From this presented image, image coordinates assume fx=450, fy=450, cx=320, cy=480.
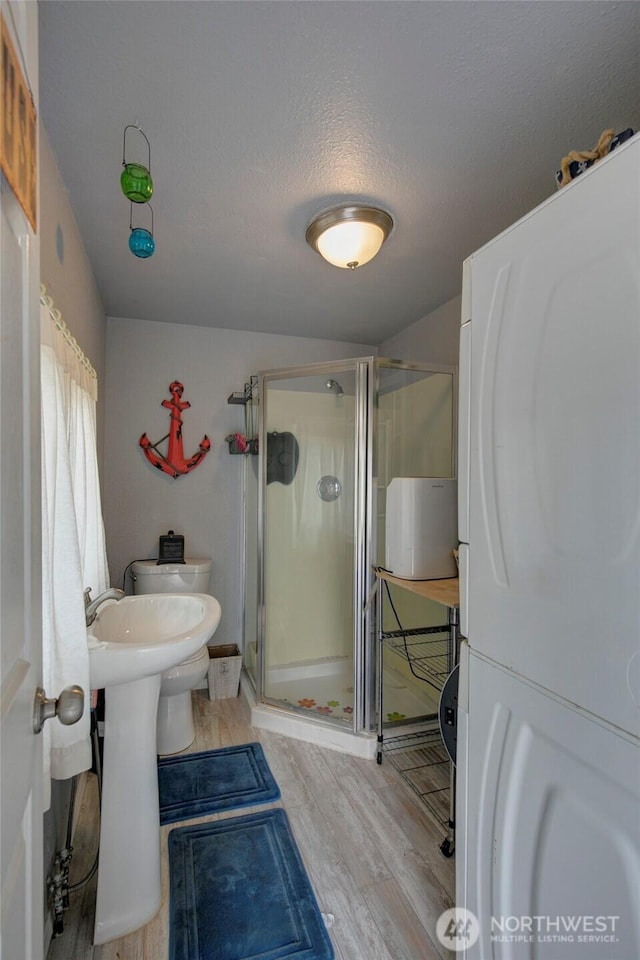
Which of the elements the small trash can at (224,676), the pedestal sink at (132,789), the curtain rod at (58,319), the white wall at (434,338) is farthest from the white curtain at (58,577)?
the white wall at (434,338)

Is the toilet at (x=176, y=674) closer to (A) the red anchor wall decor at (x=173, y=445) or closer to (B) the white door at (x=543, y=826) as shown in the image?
(A) the red anchor wall decor at (x=173, y=445)

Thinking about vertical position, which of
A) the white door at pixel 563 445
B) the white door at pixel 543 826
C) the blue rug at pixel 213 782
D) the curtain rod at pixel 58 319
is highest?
the curtain rod at pixel 58 319

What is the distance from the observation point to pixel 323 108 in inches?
47.9

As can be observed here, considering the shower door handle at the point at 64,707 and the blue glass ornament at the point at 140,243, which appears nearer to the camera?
the shower door handle at the point at 64,707

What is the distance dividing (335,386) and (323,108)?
4.36 feet

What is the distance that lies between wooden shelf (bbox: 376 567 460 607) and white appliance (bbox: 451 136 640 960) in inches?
21.1

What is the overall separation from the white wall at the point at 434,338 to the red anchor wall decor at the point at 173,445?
1.49 m

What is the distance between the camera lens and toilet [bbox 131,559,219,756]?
7.16 ft

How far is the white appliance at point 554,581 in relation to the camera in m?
0.68

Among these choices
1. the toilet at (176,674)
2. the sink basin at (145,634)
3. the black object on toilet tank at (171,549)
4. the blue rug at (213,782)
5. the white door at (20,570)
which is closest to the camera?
the white door at (20,570)

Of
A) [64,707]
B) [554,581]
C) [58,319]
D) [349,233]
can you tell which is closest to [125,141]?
[58,319]

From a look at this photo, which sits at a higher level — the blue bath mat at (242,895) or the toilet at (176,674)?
the toilet at (176,674)

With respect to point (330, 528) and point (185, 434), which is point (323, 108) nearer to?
point (330, 528)

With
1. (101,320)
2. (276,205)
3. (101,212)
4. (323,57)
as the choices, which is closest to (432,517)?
(276,205)
